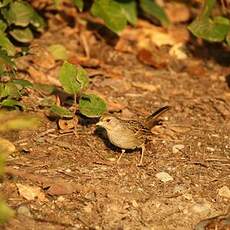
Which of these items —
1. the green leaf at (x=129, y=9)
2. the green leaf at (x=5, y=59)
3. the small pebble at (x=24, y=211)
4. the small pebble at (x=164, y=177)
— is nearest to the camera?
the small pebble at (x=24, y=211)

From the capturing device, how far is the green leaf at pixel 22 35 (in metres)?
6.85

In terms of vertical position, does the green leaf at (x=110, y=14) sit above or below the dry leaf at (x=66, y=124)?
above

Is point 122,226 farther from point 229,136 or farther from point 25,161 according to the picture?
point 229,136

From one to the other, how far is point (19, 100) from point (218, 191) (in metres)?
2.14

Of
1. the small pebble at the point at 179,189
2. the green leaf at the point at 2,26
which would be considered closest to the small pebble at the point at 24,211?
the small pebble at the point at 179,189

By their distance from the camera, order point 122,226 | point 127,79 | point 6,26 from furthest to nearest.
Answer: point 127,79, point 6,26, point 122,226

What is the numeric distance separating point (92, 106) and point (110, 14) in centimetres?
174

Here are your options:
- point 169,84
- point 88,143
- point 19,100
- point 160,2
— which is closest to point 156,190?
point 88,143

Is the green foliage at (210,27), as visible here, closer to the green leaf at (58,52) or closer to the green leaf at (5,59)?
the green leaf at (58,52)

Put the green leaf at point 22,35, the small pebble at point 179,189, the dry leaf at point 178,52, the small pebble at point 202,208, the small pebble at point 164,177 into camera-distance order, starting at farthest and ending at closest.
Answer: the dry leaf at point 178,52 < the green leaf at point 22,35 < the small pebble at point 164,177 < the small pebble at point 179,189 < the small pebble at point 202,208

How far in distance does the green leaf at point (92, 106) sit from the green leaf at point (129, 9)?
1.97 m

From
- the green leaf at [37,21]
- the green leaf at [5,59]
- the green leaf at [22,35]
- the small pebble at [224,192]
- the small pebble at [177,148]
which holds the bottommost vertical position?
the small pebble at [177,148]

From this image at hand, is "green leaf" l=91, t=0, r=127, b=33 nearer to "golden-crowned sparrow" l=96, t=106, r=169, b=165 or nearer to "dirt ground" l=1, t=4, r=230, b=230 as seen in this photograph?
"dirt ground" l=1, t=4, r=230, b=230

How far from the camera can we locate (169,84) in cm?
717
